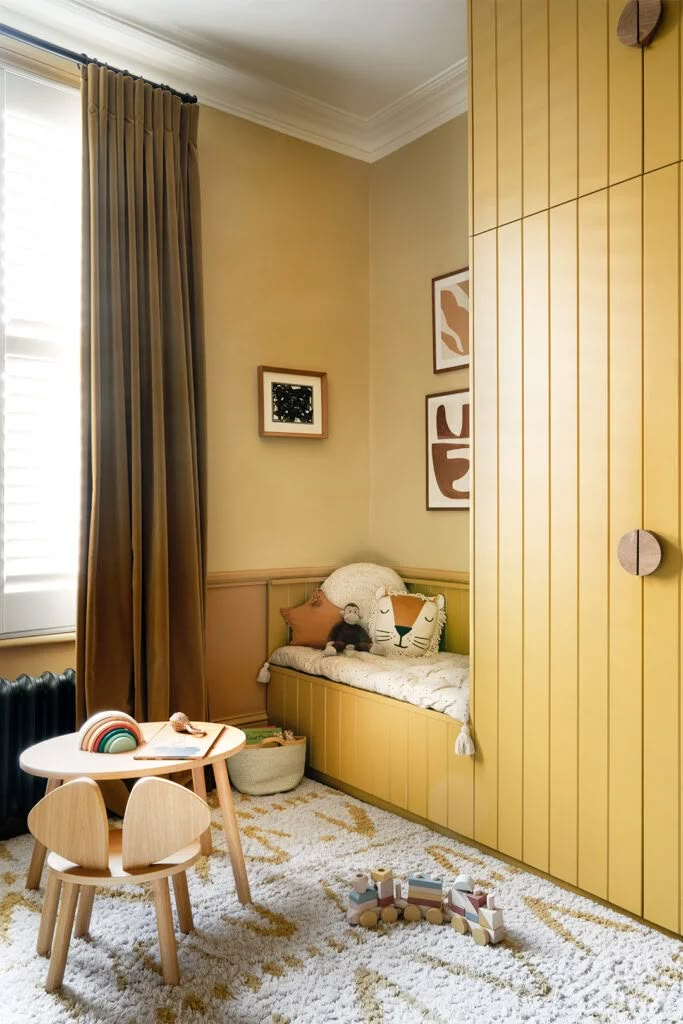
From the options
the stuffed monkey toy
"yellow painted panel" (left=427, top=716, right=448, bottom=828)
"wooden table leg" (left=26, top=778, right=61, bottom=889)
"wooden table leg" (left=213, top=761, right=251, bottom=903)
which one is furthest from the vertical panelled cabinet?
"wooden table leg" (left=26, top=778, right=61, bottom=889)

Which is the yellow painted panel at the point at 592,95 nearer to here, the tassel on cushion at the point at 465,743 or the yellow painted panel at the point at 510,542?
the yellow painted panel at the point at 510,542

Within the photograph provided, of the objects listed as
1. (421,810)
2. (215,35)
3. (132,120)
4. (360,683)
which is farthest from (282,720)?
(215,35)

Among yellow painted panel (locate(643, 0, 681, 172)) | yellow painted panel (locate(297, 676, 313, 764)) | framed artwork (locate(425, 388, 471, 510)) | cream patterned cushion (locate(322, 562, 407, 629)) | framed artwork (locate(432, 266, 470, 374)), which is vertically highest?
yellow painted panel (locate(643, 0, 681, 172))

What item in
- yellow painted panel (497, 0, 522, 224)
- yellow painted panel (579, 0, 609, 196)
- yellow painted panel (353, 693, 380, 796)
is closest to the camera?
yellow painted panel (579, 0, 609, 196)

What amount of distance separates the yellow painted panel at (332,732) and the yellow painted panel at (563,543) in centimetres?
102

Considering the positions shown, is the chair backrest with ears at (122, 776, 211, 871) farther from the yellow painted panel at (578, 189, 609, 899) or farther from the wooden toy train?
the yellow painted panel at (578, 189, 609, 899)

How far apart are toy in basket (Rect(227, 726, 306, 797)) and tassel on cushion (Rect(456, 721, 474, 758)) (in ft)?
2.69

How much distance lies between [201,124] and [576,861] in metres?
3.12

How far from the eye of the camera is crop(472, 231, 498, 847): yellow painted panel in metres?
2.47

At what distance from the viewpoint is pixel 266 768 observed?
3.02 metres

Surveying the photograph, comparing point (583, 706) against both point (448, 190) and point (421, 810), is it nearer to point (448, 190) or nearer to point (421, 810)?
point (421, 810)

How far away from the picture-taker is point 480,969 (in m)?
1.87

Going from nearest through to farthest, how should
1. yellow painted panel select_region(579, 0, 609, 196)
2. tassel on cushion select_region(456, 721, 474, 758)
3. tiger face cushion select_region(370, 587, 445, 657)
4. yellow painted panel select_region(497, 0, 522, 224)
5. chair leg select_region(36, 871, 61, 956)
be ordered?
1. chair leg select_region(36, 871, 61, 956)
2. yellow painted panel select_region(579, 0, 609, 196)
3. yellow painted panel select_region(497, 0, 522, 224)
4. tassel on cushion select_region(456, 721, 474, 758)
5. tiger face cushion select_region(370, 587, 445, 657)

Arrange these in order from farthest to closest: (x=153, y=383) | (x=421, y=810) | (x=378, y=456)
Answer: (x=378, y=456) → (x=153, y=383) → (x=421, y=810)
